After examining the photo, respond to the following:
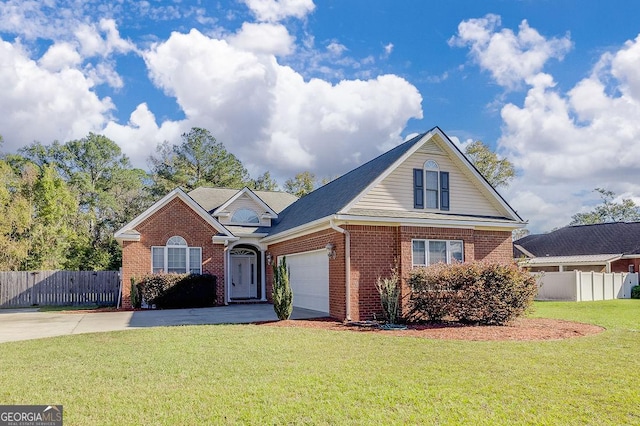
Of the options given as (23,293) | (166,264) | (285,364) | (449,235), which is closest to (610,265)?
(449,235)

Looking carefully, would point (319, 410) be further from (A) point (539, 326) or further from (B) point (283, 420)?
(A) point (539, 326)

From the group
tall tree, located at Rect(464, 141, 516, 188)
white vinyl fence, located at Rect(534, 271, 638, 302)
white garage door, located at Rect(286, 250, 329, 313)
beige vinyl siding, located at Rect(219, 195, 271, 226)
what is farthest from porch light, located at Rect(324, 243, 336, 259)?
tall tree, located at Rect(464, 141, 516, 188)

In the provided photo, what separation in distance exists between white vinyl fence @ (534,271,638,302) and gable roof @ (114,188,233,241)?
1639cm

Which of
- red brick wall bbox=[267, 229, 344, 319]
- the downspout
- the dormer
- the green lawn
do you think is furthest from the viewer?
the dormer

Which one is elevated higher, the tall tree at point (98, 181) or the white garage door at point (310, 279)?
the tall tree at point (98, 181)

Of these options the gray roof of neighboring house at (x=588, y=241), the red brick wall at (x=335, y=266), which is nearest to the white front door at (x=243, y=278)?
the red brick wall at (x=335, y=266)

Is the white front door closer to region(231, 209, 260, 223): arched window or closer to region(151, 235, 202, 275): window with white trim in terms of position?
region(231, 209, 260, 223): arched window

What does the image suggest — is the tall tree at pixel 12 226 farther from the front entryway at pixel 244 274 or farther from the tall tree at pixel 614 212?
the tall tree at pixel 614 212

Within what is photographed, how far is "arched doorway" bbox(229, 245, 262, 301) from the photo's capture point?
77.8 feet

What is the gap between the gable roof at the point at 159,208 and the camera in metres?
19.7

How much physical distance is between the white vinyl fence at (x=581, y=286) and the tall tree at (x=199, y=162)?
29419 millimetres

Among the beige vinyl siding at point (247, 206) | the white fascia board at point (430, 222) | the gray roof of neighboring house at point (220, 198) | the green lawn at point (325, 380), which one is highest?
the gray roof of neighboring house at point (220, 198)

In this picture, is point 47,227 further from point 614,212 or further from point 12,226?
point 614,212

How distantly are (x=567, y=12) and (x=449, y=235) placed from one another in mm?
7764
